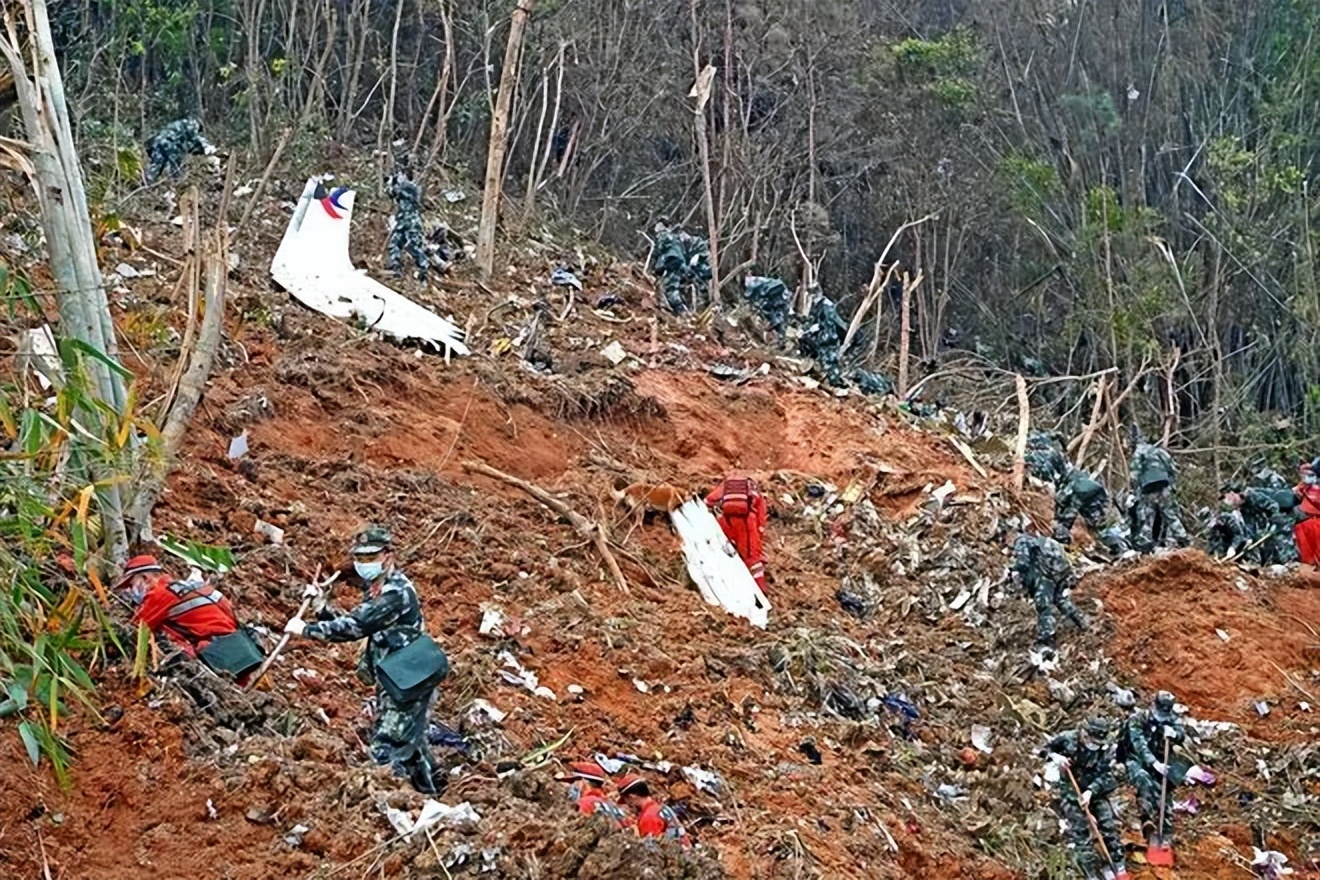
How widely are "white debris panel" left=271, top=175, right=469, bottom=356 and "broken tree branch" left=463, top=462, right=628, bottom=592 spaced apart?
1860mm

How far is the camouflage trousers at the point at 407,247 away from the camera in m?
13.9

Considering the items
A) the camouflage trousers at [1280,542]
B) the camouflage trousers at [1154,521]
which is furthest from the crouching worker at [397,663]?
the camouflage trousers at [1280,542]

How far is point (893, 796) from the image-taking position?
811 centimetres

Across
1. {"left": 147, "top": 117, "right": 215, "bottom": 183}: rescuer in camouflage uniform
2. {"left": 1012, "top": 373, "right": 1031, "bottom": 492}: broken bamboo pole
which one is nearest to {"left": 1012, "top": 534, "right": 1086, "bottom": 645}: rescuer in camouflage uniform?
{"left": 1012, "top": 373, "right": 1031, "bottom": 492}: broken bamboo pole

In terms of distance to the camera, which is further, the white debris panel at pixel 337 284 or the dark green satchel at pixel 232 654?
the white debris panel at pixel 337 284

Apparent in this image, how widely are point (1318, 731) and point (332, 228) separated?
8850 mm

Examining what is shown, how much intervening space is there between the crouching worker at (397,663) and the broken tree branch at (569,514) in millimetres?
3300

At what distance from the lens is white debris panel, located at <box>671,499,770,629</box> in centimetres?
998

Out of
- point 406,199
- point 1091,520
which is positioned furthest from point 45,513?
point 406,199

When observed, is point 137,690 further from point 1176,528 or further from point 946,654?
point 1176,528

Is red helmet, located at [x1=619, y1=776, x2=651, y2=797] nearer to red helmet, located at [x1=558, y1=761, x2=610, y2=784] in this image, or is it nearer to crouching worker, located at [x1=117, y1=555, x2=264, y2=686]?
red helmet, located at [x1=558, y1=761, x2=610, y2=784]

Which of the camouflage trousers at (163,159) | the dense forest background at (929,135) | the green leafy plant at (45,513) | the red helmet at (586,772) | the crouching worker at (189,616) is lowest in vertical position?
the dense forest background at (929,135)

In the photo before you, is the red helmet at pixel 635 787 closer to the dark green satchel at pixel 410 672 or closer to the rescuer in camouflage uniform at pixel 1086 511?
the dark green satchel at pixel 410 672

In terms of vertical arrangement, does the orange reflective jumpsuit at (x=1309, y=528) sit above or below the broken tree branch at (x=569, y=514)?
below
